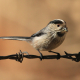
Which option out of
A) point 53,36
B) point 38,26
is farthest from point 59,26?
point 38,26

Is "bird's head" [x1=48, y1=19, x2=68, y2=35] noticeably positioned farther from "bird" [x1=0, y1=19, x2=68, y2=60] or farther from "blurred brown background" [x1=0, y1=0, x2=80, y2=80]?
"blurred brown background" [x1=0, y1=0, x2=80, y2=80]

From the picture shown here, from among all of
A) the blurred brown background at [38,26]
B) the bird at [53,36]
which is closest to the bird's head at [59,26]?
the bird at [53,36]

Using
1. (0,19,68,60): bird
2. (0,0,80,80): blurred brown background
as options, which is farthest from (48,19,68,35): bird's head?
(0,0,80,80): blurred brown background

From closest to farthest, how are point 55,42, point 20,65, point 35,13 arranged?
point 55,42 → point 20,65 → point 35,13

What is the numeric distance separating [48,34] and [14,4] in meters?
1.71

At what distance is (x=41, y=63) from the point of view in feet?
8.49

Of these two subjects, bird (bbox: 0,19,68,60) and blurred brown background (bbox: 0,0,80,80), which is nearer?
bird (bbox: 0,19,68,60)

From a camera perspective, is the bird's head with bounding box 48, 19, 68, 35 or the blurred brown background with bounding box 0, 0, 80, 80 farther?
the blurred brown background with bounding box 0, 0, 80, 80

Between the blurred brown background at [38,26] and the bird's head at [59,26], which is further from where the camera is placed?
the blurred brown background at [38,26]

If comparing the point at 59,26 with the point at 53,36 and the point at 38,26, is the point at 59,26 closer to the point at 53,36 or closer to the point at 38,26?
the point at 53,36

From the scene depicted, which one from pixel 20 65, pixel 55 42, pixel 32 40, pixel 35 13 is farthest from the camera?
pixel 35 13

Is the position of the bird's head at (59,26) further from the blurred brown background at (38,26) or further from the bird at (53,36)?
the blurred brown background at (38,26)

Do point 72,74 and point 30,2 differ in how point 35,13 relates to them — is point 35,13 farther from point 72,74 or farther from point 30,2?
point 72,74

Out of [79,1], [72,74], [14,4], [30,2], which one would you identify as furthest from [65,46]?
[14,4]
